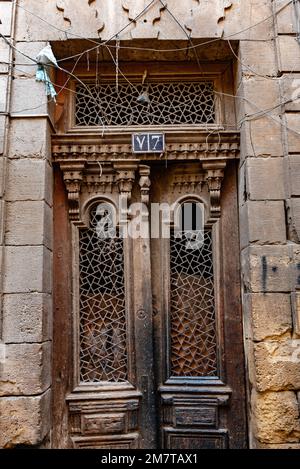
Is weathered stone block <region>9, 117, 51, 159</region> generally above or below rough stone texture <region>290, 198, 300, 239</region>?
above

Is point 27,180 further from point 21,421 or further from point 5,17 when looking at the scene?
point 21,421

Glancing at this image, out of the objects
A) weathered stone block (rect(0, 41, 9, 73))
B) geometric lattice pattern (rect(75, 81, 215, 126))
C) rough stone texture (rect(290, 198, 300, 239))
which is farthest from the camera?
geometric lattice pattern (rect(75, 81, 215, 126))

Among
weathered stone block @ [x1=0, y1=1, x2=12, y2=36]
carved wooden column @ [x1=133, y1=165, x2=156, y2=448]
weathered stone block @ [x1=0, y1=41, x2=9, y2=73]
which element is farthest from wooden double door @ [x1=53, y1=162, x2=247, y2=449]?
weathered stone block @ [x1=0, y1=1, x2=12, y2=36]

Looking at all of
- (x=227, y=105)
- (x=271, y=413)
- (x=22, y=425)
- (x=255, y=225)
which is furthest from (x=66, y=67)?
(x=271, y=413)

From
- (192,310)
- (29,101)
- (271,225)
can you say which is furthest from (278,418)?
(29,101)

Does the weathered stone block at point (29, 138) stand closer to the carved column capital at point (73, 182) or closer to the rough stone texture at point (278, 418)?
the carved column capital at point (73, 182)

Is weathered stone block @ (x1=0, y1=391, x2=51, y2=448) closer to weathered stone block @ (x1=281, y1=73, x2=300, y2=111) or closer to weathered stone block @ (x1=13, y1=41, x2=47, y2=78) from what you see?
weathered stone block @ (x1=13, y1=41, x2=47, y2=78)

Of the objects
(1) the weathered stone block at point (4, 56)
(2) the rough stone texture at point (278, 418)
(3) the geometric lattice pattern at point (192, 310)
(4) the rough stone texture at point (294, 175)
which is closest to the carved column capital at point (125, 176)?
(3) the geometric lattice pattern at point (192, 310)

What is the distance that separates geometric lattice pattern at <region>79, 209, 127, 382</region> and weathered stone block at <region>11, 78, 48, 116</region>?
3.27 feet

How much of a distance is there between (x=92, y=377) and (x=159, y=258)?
4.18 feet

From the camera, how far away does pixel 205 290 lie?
3.84 meters

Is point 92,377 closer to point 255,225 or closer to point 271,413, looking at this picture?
point 271,413

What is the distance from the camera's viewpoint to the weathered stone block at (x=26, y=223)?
3.44m

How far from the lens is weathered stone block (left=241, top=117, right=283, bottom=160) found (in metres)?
3.57
